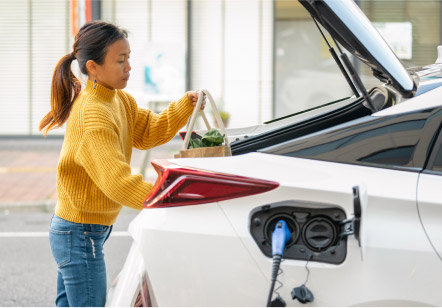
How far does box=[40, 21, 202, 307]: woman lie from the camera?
2.68 meters

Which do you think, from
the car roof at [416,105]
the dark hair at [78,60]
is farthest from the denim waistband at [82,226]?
the car roof at [416,105]

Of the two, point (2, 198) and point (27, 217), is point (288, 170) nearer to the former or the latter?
point (27, 217)

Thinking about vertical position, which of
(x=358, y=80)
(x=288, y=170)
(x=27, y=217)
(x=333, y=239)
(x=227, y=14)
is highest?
(x=227, y=14)

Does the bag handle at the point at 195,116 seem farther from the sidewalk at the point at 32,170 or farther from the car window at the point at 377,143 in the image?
the sidewalk at the point at 32,170

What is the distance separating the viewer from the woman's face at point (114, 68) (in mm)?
2834

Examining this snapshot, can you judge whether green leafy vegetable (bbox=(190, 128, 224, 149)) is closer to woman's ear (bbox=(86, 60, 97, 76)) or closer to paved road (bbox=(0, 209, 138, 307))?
woman's ear (bbox=(86, 60, 97, 76))

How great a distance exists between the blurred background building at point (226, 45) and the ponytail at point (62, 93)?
10.5 m

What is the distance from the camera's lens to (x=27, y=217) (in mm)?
8156

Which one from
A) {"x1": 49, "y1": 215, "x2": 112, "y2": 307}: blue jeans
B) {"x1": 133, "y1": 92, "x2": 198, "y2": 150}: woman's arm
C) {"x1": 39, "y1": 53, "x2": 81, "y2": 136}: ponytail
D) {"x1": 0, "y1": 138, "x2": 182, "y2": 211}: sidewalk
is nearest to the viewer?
{"x1": 49, "y1": 215, "x2": 112, "y2": 307}: blue jeans

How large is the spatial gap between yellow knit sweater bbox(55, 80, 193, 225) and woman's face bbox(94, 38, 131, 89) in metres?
0.03

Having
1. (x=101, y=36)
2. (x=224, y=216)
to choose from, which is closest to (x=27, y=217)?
(x=101, y=36)

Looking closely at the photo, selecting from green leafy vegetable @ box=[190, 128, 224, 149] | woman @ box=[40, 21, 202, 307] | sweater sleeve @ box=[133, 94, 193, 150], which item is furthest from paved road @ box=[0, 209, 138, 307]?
green leafy vegetable @ box=[190, 128, 224, 149]

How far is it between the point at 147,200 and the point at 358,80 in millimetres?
859

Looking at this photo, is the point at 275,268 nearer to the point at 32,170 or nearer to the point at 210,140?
the point at 210,140
